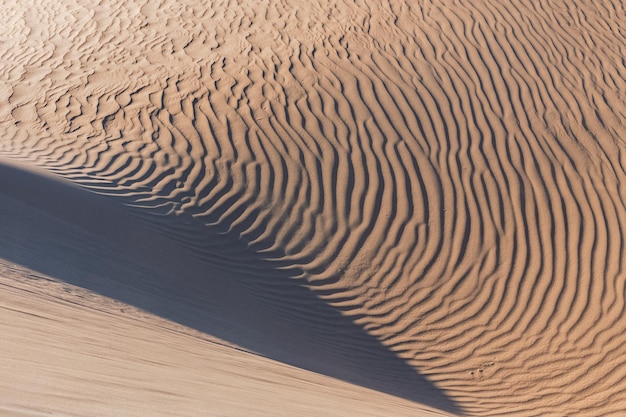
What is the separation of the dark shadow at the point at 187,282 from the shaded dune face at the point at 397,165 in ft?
0.22

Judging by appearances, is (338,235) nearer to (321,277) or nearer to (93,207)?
(321,277)

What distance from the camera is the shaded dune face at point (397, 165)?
21.7 ft

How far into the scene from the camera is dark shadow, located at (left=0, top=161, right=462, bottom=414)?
17.9 ft

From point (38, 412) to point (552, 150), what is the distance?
7.31 meters

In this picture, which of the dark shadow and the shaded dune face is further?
the shaded dune face

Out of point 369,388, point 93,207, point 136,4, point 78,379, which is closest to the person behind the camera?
point 78,379

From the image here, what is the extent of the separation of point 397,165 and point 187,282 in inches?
123

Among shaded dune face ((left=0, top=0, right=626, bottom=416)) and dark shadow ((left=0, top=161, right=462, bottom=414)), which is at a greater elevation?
A: shaded dune face ((left=0, top=0, right=626, bottom=416))

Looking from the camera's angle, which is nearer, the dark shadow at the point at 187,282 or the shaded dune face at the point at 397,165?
the dark shadow at the point at 187,282

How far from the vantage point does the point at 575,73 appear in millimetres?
9852

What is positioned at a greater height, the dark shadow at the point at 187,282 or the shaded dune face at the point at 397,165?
the shaded dune face at the point at 397,165

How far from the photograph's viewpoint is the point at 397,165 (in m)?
8.14

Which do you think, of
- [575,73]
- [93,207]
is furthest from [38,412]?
[575,73]

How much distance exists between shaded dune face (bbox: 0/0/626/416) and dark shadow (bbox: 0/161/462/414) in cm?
7
